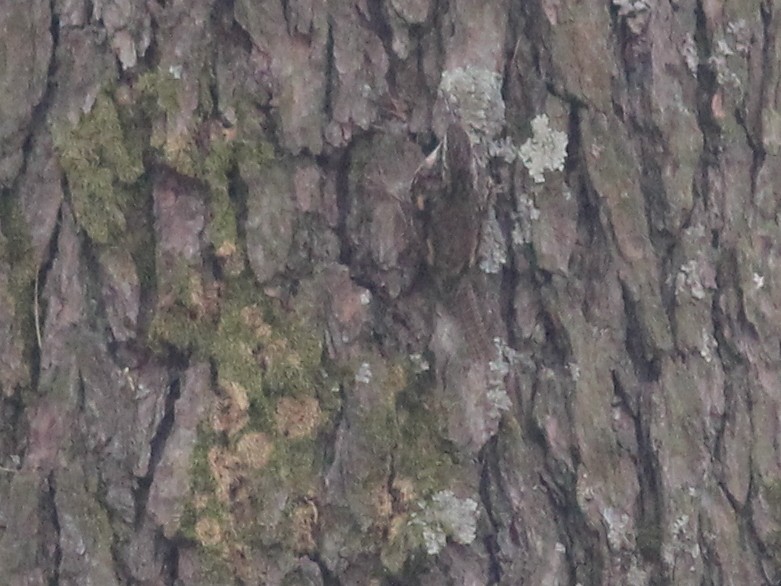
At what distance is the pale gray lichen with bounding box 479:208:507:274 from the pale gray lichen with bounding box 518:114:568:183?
95mm

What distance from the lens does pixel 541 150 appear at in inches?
62.6

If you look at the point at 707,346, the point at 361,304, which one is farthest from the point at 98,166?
the point at 707,346

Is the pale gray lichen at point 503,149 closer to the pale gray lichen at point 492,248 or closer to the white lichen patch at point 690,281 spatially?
the pale gray lichen at point 492,248

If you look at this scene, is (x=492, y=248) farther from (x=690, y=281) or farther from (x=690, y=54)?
(x=690, y=54)

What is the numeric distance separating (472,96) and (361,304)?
1.22ft

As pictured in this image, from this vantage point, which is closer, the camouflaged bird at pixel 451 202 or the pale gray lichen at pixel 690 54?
the camouflaged bird at pixel 451 202

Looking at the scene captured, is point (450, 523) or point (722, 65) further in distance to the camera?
point (722, 65)

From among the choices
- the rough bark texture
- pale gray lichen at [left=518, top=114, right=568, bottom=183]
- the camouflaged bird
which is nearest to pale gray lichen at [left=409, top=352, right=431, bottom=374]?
the rough bark texture

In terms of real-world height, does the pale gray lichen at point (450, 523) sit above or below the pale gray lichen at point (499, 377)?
below

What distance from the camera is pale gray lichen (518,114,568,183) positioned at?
1588 mm

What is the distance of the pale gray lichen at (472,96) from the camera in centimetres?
157

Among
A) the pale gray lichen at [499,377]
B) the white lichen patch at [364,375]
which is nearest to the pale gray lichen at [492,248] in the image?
the pale gray lichen at [499,377]

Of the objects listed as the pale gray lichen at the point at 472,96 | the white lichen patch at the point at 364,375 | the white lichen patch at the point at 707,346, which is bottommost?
the white lichen patch at the point at 364,375

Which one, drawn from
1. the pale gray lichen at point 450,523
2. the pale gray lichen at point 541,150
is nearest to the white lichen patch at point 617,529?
the pale gray lichen at point 450,523
